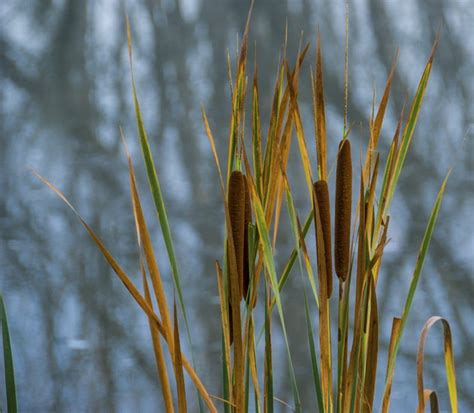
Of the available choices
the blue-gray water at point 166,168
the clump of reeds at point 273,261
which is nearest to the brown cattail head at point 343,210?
the clump of reeds at point 273,261

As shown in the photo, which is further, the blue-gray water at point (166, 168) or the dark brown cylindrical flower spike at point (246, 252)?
the blue-gray water at point (166, 168)

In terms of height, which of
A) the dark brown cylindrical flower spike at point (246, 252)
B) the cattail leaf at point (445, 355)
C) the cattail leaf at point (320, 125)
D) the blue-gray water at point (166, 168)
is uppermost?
the blue-gray water at point (166, 168)

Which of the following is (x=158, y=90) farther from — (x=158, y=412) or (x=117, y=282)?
(x=158, y=412)

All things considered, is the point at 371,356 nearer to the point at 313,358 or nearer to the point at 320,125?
the point at 313,358

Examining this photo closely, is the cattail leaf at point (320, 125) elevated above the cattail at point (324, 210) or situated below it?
above

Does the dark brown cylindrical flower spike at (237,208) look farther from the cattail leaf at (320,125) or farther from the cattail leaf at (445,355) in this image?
the cattail leaf at (445,355)

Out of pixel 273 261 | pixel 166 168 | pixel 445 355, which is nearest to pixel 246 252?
pixel 273 261
